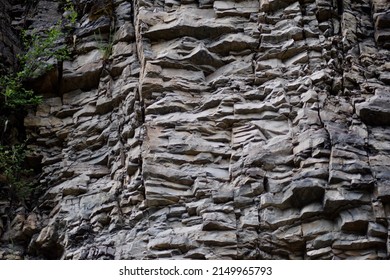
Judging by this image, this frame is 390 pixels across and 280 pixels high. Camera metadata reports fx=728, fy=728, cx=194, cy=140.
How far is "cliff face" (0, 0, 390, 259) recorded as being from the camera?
29.8ft

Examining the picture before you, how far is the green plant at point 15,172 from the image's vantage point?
37.1 ft

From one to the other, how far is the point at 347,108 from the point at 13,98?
213 inches

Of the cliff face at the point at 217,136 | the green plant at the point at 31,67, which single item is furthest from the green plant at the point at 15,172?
the green plant at the point at 31,67

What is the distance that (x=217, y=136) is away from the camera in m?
10.1

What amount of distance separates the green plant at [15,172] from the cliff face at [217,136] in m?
0.30

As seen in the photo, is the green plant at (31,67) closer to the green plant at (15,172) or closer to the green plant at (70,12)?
the green plant at (70,12)

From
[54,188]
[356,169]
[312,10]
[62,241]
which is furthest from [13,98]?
[356,169]

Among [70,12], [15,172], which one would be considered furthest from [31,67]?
[15,172]

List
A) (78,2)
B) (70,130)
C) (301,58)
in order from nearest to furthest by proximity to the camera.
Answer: (301,58), (70,130), (78,2)

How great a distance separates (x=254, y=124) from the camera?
10.1 meters

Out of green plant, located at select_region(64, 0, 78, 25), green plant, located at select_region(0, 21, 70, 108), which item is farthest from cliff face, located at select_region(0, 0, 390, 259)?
green plant, located at select_region(64, 0, 78, 25)

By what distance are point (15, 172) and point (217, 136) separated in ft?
11.5

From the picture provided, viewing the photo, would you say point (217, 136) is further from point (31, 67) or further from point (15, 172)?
point (31, 67)
